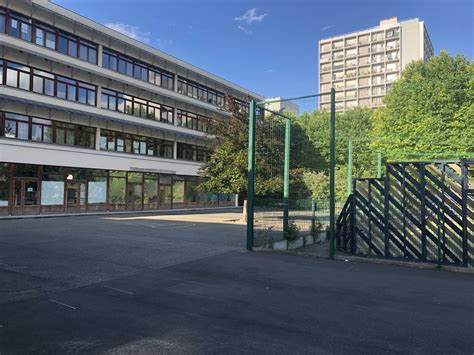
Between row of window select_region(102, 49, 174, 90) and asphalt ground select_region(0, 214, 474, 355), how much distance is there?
80.8 feet

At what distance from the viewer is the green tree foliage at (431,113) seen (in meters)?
25.9

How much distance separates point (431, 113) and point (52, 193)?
2770 centimetres

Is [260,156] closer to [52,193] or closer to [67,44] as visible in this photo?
[52,193]

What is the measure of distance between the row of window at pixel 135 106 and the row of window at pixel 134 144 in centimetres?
202

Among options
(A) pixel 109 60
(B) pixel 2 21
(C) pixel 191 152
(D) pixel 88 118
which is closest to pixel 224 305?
(B) pixel 2 21

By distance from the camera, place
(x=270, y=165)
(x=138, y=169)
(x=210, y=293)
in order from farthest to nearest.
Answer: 1. (x=138, y=169)
2. (x=270, y=165)
3. (x=210, y=293)

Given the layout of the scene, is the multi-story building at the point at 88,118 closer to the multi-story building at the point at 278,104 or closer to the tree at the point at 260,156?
the tree at the point at 260,156

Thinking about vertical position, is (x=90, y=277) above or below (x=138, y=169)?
below

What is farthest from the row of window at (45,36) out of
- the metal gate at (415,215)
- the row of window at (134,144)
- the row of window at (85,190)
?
the metal gate at (415,215)

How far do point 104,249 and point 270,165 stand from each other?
9.27 meters

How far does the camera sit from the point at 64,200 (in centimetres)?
2752

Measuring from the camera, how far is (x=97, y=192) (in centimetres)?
2992

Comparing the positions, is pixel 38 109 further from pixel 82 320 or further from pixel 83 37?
pixel 82 320

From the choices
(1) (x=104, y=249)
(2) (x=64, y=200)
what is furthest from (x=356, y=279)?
(2) (x=64, y=200)
